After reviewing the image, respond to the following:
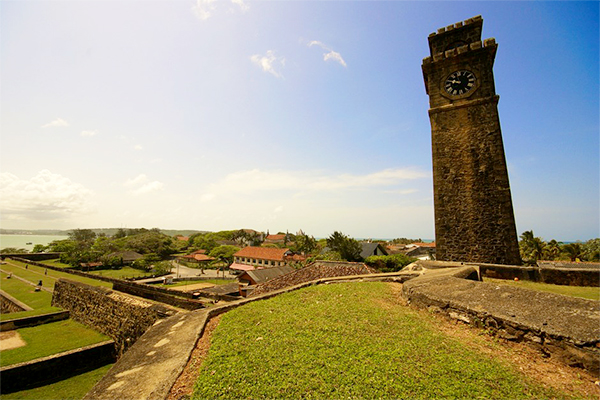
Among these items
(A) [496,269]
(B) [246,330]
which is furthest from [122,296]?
(A) [496,269]

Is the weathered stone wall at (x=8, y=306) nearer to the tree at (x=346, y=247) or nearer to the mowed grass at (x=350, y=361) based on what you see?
the mowed grass at (x=350, y=361)

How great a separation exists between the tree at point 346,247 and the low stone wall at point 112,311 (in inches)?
746

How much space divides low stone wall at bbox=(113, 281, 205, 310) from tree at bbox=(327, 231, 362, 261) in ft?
52.7

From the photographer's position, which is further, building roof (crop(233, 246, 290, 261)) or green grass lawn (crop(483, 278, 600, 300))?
building roof (crop(233, 246, 290, 261))

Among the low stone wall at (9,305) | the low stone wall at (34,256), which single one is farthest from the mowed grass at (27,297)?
the low stone wall at (34,256)

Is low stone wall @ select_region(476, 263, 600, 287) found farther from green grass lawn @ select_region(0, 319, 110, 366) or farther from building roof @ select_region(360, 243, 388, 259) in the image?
building roof @ select_region(360, 243, 388, 259)

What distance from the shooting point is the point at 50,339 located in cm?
1336

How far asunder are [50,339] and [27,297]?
13.3 metres

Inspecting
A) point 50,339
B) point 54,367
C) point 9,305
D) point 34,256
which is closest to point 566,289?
point 54,367

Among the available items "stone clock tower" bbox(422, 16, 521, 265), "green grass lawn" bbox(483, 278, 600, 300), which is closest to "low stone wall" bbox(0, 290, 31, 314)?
"stone clock tower" bbox(422, 16, 521, 265)

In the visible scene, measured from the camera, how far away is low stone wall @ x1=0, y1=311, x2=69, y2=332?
47.4 ft

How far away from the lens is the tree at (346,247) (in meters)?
26.3

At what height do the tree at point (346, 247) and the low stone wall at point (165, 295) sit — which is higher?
the tree at point (346, 247)

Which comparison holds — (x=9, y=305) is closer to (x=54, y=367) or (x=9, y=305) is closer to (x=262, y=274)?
(x=54, y=367)
